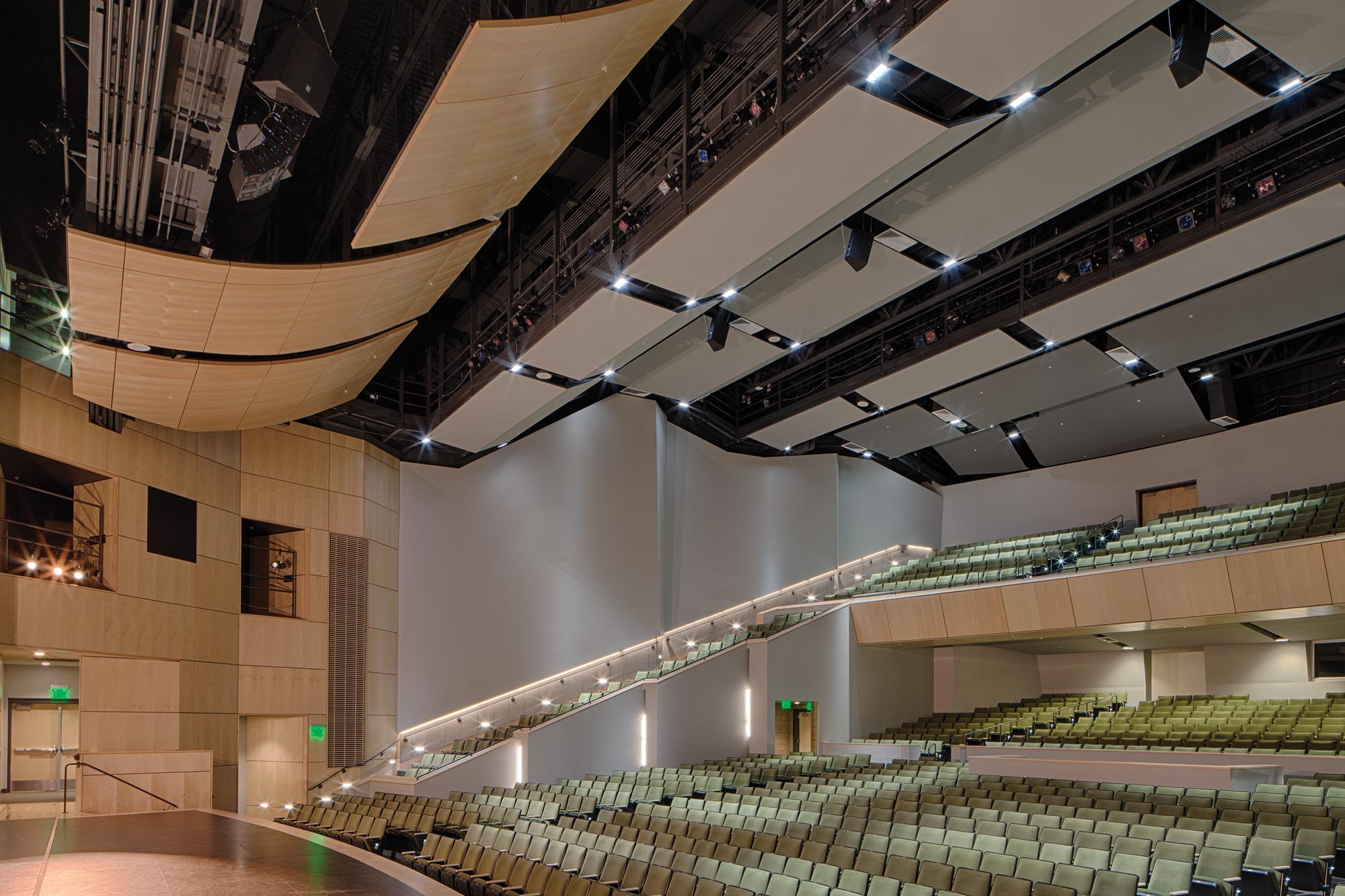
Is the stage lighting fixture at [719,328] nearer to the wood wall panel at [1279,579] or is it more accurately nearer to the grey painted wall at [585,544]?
the grey painted wall at [585,544]

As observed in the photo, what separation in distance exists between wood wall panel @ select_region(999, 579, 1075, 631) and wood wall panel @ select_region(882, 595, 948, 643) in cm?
107

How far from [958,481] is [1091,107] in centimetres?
1259

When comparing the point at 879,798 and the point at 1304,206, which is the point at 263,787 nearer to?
the point at 879,798

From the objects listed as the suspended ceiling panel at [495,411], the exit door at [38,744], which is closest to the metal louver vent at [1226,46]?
the suspended ceiling panel at [495,411]

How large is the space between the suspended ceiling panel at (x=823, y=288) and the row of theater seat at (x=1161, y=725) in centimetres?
568

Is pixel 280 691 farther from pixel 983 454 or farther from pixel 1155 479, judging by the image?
pixel 1155 479

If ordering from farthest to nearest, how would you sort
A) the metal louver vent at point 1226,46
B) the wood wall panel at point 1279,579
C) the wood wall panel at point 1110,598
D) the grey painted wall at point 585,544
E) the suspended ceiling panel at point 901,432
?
the suspended ceiling panel at point 901,432
the grey painted wall at point 585,544
the wood wall panel at point 1110,598
the wood wall panel at point 1279,579
the metal louver vent at point 1226,46

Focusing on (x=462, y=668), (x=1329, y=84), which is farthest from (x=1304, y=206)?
(x=462, y=668)

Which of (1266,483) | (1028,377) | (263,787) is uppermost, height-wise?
(1028,377)

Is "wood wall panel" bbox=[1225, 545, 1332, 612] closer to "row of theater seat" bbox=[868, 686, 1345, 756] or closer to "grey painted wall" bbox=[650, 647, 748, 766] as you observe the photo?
"row of theater seat" bbox=[868, 686, 1345, 756]

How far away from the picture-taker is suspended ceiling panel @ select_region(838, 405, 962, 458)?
55.9ft

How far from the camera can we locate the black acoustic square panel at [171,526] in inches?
412

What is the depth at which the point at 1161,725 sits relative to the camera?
1204 centimetres

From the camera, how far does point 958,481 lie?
20.4 m
